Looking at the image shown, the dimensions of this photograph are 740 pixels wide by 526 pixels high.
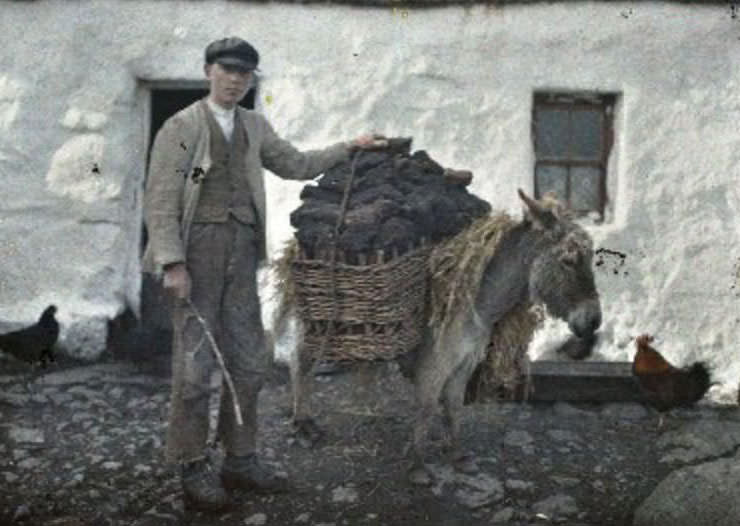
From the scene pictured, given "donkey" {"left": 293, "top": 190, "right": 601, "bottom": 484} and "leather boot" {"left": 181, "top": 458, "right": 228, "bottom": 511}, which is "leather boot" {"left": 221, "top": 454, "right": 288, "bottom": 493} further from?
"donkey" {"left": 293, "top": 190, "right": 601, "bottom": 484}

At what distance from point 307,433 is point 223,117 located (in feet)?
7.07

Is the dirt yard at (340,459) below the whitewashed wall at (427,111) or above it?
below

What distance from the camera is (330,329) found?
444 centimetres

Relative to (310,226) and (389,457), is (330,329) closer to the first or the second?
(310,226)

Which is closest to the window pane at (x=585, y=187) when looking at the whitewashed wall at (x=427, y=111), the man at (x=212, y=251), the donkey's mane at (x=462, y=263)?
the whitewashed wall at (x=427, y=111)

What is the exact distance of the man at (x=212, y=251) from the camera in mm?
4238

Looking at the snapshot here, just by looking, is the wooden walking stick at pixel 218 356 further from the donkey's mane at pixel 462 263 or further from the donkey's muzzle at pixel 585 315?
the donkey's muzzle at pixel 585 315

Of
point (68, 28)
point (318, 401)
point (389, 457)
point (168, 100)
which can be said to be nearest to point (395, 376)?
point (318, 401)

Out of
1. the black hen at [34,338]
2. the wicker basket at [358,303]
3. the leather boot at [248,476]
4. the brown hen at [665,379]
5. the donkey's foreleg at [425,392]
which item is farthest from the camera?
the black hen at [34,338]

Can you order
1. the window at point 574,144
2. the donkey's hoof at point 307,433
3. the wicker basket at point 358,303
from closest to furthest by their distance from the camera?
the wicker basket at point 358,303 → the donkey's hoof at point 307,433 → the window at point 574,144

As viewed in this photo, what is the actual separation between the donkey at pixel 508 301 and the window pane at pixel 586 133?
297 cm

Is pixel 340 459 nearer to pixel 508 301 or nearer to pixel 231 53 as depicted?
pixel 508 301

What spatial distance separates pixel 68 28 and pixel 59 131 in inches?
33.5

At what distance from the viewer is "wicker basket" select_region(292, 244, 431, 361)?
432 cm
